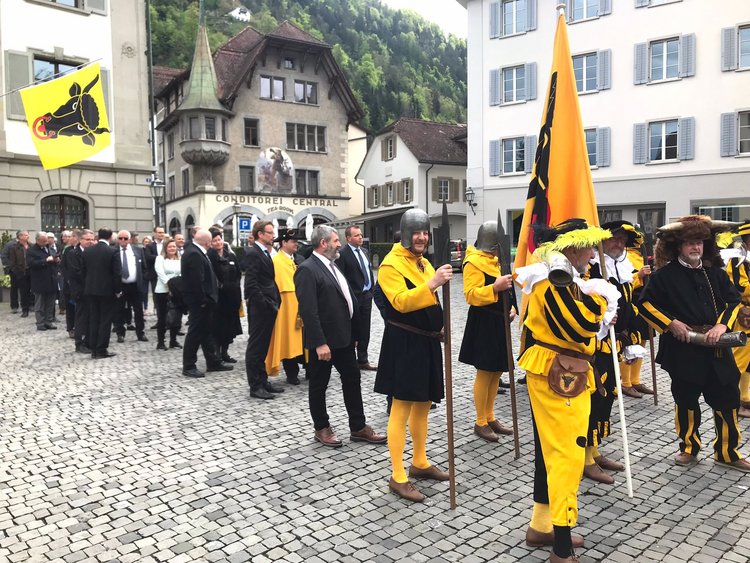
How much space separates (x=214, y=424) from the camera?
6039mm

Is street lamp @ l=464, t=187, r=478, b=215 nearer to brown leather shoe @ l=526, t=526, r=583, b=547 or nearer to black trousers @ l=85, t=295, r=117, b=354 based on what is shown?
black trousers @ l=85, t=295, r=117, b=354

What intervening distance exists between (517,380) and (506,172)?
20.5 m

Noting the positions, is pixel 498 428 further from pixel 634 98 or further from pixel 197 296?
pixel 634 98

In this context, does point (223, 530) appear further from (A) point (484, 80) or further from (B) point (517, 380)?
(A) point (484, 80)

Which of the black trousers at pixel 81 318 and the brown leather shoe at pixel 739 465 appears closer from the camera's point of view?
the brown leather shoe at pixel 739 465

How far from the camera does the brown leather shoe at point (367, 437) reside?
5.43m

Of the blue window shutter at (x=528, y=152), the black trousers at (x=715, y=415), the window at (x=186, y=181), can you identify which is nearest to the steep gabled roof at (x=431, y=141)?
the blue window shutter at (x=528, y=152)

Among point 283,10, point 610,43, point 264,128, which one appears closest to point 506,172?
point 610,43

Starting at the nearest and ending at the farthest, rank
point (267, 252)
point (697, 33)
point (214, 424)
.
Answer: point (214, 424)
point (267, 252)
point (697, 33)

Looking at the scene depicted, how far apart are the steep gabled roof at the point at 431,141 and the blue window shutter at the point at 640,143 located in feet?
49.4

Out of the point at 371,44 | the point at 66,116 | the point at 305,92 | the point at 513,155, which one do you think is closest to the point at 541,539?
the point at 66,116

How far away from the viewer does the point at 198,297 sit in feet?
26.4

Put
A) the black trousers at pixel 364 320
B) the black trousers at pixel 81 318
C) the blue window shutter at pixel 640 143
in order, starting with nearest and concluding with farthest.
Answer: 1. the black trousers at pixel 364 320
2. the black trousers at pixel 81 318
3. the blue window shutter at pixel 640 143

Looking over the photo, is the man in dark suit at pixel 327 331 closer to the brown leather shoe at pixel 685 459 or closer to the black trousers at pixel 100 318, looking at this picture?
the brown leather shoe at pixel 685 459
